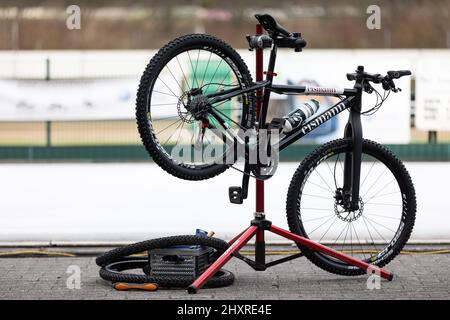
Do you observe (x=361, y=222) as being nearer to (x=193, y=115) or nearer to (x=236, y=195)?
(x=236, y=195)

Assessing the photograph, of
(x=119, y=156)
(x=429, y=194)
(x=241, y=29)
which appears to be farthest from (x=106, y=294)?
(x=241, y=29)

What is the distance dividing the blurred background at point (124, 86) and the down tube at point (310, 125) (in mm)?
1592

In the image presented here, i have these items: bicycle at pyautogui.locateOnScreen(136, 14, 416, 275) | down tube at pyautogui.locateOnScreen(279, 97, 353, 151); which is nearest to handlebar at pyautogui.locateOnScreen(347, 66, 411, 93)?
bicycle at pyautogui.locateOnScreen(136, 14, 416, 275)

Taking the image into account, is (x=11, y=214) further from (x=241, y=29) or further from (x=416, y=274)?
(x=241, y=29)

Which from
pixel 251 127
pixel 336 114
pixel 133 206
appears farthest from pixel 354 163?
pixel 133 206

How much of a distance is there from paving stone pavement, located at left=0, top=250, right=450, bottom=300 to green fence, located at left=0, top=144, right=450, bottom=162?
680cm

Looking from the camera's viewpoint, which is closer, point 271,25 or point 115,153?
point 271,25

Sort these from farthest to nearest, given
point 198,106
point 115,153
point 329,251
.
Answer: point 115,153 → point 329,251 → point 198,106

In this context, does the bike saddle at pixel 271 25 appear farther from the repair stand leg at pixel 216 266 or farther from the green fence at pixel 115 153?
the green fence at pixel 115 153

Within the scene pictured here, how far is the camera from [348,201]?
5062 millimetres

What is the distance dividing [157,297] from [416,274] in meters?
1.40

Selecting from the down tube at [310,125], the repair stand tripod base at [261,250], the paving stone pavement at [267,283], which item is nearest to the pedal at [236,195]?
the repair stand tripod base at [261,250]

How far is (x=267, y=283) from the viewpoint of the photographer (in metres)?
4.97

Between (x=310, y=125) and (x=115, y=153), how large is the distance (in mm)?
8075
